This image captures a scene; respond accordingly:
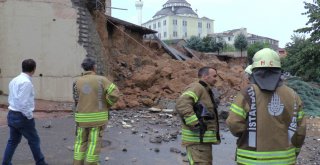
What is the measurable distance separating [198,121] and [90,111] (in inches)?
65.0

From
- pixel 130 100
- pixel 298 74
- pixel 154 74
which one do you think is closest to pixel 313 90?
pixel 298 74

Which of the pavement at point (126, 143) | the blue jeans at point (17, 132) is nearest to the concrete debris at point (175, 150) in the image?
the pavement at point (126, 143)

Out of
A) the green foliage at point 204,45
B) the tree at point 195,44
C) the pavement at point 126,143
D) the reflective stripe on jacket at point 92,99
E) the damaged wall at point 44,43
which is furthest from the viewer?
the green foliage at point 204,45

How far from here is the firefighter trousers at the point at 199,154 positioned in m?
4.55

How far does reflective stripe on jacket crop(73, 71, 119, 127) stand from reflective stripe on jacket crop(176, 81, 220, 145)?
124 centimetres

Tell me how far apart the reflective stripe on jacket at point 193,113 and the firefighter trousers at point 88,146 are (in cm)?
135

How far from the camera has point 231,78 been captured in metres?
19.0

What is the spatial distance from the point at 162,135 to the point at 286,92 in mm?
6212

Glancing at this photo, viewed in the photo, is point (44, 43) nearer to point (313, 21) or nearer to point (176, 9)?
point (313, 21)

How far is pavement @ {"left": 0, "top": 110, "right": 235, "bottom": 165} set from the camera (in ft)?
23.0

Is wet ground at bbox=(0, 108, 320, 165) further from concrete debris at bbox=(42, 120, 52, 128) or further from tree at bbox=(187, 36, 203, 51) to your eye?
tree at bbox=(187, 36, 203, 51)

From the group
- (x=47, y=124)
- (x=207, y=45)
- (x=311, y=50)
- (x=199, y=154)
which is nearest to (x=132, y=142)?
(x=47, y=124)

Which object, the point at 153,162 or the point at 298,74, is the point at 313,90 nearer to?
the point at 298,74

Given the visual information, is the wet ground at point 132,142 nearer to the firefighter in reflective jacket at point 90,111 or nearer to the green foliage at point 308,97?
the firefighter in reflective jacket at point 90,111
